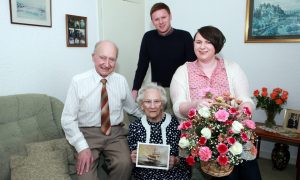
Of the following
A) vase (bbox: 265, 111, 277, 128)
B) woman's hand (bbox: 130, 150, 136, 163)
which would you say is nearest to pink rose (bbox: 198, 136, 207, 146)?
woman's hand (bbox: 130, 150, 136, 163)

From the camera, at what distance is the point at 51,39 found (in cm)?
249

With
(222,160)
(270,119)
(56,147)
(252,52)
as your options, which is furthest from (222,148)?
(252,52)

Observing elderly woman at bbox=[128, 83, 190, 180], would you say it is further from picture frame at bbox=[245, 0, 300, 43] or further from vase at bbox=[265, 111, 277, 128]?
picture frame at bbox=[245, 0, 300, 43]

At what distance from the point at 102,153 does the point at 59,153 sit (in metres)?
0.35

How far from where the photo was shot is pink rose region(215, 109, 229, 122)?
141cm

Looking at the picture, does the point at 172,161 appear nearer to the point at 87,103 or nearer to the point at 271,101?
the point at 87,103

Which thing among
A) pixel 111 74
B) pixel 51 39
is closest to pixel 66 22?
pixel 51 39

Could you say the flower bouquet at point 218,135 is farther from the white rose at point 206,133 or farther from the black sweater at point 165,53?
the black sweater at point 165,53

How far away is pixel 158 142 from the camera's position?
195 centimetres

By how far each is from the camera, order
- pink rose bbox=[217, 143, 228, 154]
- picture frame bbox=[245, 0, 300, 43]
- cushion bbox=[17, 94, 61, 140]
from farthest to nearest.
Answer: picture frame bbox=[245, 0, 300, 43], cushion bbox=[17, 94, 61, 140], pink rose bbox=[217, 143, 228, 154]

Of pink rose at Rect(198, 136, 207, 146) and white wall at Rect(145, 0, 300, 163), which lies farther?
white wall at Rect(145, 0, 300, 163)

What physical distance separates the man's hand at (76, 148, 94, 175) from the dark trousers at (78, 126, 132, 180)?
35 millimetres

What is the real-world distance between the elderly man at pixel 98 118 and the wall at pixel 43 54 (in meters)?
0.57

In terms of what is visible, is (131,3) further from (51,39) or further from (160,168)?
(160,168)
